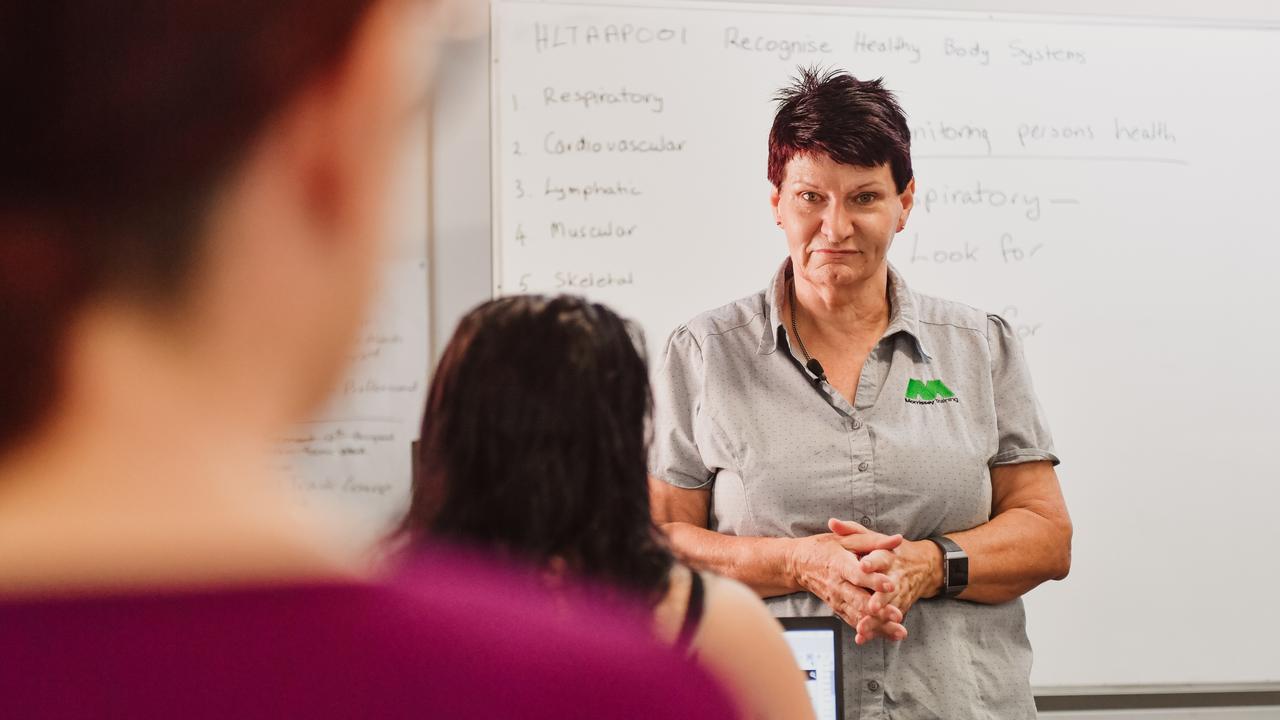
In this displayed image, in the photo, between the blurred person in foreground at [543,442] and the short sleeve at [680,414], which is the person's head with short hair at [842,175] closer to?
the short sleeve at [680,414]

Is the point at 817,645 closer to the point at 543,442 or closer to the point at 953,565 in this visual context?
the point at 953,565

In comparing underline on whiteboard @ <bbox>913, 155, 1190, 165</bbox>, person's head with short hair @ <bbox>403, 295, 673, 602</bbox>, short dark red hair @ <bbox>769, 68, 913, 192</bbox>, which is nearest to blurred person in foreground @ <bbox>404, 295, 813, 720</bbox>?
person's head with short hair @ <bbox>403, 295, 673, 602</bbox>

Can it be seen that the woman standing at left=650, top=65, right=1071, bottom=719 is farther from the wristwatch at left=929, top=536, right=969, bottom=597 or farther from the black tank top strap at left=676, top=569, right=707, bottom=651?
the black tank top strap at left=676, top=569, right=707, bottom=651

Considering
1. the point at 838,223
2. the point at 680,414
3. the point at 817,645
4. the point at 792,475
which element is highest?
the point at 838,223

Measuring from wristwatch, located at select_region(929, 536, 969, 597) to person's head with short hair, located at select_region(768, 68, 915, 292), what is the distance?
0.53 m

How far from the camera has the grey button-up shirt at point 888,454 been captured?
1907mm

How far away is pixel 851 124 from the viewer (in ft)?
6.63

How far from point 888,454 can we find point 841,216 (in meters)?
0.47

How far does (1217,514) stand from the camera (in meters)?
2.60

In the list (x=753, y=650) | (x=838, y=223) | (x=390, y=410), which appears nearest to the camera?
(x=753, y=650)

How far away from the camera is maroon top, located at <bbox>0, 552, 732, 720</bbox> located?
0.68 ft

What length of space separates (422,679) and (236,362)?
8 cm

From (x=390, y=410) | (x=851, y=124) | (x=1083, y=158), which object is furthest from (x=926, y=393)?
(x=390, y=410)

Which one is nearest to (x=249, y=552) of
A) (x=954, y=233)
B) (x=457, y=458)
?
(x=457, y=458)
